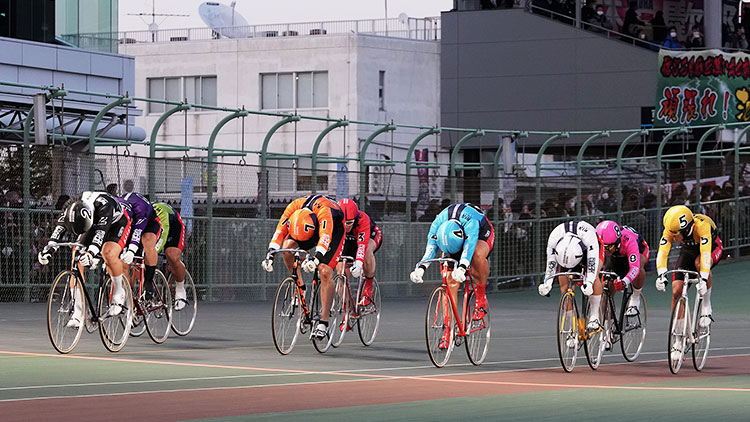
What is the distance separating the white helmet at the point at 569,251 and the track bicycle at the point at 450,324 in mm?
912

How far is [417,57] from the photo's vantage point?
58906 mm

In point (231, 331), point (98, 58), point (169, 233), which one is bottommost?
point (231, 331)

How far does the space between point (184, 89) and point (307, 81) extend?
5766 millimetres

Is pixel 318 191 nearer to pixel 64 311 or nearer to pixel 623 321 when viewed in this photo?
pixel 623 321

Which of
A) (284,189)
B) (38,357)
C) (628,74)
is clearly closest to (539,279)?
(284,189)

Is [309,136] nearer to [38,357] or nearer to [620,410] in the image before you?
[38,357]

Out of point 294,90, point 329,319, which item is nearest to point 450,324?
point 329,319

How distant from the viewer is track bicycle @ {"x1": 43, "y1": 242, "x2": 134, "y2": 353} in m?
14.3

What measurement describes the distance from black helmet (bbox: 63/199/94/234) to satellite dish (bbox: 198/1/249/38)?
156 feet

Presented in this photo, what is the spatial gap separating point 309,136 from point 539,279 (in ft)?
102

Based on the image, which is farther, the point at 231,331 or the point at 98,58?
the point at 98,58

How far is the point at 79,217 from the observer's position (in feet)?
46.9

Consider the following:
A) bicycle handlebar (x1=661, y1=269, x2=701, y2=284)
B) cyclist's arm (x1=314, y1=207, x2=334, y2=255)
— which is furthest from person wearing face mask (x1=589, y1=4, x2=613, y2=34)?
bicycle handlebar (x1=661, y1=269, x2=701, y2=284)

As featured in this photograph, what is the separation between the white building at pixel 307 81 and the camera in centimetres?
5803
